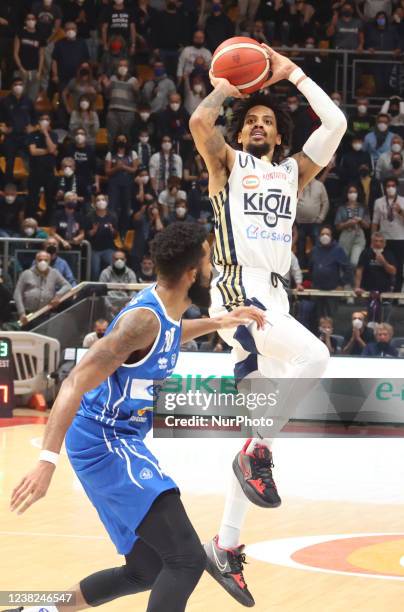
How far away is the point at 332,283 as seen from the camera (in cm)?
1725

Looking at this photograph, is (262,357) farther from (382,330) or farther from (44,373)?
(44,373)

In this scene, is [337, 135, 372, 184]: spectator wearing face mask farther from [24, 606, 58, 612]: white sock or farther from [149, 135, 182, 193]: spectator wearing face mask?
[24, 606, 58, 612]: white sock

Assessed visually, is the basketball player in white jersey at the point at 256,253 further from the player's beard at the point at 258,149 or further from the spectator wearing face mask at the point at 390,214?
the spectator wearing face mask at the point at 390,214

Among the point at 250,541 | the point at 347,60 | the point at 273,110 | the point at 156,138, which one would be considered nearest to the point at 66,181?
the point at 156,138

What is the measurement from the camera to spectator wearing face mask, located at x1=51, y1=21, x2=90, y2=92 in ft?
68.4

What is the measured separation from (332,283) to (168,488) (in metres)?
12.2

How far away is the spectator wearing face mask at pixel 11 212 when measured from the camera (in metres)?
18.8

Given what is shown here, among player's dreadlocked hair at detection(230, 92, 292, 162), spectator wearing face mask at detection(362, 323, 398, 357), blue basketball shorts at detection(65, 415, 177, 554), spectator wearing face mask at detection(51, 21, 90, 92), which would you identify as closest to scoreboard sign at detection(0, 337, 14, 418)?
spectator wearing face mask at detection(362, 323, 398, 357)

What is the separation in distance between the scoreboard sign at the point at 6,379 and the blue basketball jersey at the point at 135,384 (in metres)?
9.88

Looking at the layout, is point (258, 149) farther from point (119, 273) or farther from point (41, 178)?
point (41, 178)

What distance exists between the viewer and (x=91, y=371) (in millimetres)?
5023

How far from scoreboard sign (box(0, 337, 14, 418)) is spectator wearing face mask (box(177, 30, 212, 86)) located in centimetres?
739

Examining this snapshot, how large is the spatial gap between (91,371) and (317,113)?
287cm

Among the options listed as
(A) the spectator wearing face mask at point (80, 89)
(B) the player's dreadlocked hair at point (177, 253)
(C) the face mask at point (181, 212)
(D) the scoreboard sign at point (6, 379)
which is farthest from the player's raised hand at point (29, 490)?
(A) the spectator wearing face mask at point (80, 89)
